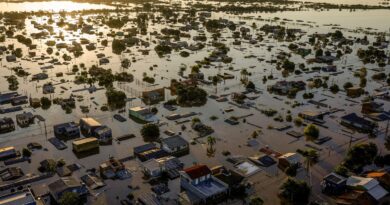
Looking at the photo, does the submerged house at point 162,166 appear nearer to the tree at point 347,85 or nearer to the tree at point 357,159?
the tree at point 357,159

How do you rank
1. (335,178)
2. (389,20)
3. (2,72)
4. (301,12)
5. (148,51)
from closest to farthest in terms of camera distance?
1. (335,178)
2. (2,72)
3. (148,51)
4. (389,20)
5. (301,12)

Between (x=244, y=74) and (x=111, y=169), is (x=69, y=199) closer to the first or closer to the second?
(x=111, y=169)

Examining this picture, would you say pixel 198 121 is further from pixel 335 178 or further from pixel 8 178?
pixel 8 178

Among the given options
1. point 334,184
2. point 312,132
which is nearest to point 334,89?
point 312,132

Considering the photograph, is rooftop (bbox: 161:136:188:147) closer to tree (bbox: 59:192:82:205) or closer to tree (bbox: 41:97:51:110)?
tree (bbox: 59:192:82:205)

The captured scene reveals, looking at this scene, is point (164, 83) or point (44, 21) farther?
point (44, 21)

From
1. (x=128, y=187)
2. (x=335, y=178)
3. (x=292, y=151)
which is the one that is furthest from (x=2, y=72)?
(x=335, y=178)
